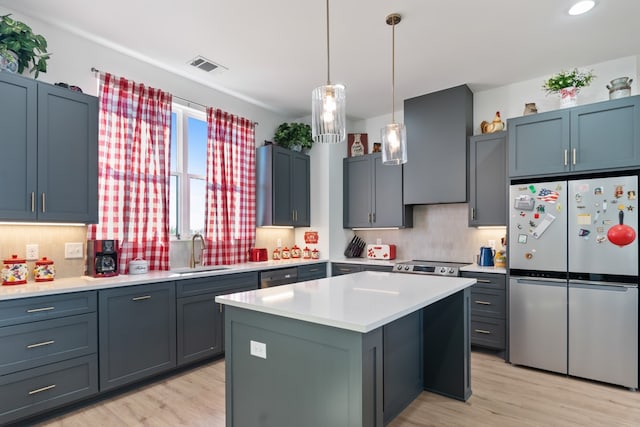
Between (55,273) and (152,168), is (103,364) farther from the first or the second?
(152,168)

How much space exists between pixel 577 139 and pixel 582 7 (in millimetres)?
1063

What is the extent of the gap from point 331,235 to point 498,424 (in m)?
2.93

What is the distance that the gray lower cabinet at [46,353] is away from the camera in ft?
7.06

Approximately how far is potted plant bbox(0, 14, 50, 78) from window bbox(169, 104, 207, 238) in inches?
50.6

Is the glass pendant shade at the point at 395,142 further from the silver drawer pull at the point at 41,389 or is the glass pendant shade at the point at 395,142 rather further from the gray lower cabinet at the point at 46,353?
the silver drawer pull at the point at 41,389

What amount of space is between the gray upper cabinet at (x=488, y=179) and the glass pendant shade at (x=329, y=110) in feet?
8.05

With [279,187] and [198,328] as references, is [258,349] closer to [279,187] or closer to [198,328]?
[198,328]

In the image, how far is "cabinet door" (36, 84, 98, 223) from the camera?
2.50m

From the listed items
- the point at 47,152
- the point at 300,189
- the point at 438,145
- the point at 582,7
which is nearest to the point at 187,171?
the point at 47,152

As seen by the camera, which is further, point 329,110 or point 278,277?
point 278,277

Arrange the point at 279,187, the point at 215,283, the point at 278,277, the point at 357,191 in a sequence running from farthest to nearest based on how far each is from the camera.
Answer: the point at 357,191, the point at 279,187, the point at 278,277, the point at 215,283

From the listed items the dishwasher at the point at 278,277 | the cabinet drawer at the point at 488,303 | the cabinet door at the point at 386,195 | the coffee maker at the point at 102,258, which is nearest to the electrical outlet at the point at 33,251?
the coffee maker at the point at 102,258

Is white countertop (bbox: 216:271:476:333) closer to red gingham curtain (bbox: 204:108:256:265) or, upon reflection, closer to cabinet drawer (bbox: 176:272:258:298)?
cabinet drawer (bbox: 176:272:258:298)

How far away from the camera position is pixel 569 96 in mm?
3221
